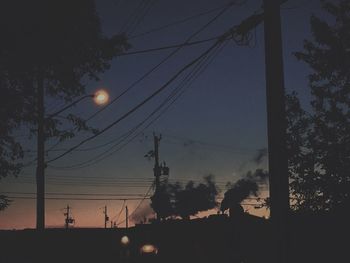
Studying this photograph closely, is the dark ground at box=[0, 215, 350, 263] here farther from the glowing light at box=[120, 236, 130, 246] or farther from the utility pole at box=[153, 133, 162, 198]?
the utility pole at box=[153, 133, 162, 198]

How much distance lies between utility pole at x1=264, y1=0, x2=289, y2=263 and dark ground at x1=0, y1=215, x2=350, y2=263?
10.2 metres

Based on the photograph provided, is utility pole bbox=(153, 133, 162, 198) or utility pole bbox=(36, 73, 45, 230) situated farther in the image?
utility pole bbox=(153, 133, 162, 198)

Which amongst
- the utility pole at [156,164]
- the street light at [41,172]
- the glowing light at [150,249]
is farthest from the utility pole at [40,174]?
the utility pole at [156,164]

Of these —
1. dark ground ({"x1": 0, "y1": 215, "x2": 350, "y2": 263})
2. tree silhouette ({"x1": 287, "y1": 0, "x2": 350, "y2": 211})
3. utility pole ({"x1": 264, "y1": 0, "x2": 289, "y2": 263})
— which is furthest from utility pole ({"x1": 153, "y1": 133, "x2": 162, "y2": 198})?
utility pole ({"x1": 264, "y1": 0, "x2": 289, "y2": 263})

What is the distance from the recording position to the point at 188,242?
32.1 metres

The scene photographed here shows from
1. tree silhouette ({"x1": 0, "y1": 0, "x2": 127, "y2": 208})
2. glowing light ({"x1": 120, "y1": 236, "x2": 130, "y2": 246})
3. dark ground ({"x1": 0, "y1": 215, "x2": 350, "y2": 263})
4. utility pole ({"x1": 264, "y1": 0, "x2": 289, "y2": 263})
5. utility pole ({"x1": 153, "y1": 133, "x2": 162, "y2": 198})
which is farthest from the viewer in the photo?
utility pole ({"x1": 153, "y1": 133, "x2": 162, "y2": 198})

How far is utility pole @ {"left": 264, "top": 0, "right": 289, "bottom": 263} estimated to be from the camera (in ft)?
28.7

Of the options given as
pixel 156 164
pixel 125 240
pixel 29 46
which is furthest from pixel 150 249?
pixel 29 46

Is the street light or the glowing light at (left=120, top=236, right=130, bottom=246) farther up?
the street light

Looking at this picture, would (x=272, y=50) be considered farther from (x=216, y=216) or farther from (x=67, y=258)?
(x=67, y=258)

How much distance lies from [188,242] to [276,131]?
2398 cm

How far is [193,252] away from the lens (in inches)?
1238

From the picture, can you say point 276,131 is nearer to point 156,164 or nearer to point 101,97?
point 101,97

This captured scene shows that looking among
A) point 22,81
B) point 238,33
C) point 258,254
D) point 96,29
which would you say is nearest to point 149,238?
point 258,254
